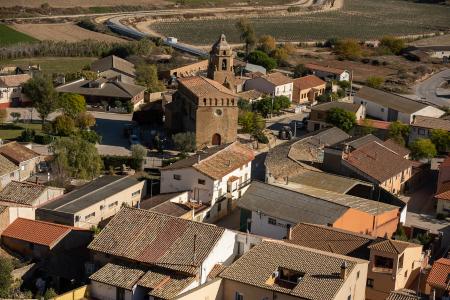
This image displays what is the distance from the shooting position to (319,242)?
23766 millimetres

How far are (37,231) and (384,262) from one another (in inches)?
405

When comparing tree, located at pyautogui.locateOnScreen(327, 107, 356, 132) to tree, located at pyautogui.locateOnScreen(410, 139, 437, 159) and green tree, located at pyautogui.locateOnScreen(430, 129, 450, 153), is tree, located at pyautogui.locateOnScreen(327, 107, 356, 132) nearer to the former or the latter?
green tree, located at pyautogui.locateOnScreen(430, 129, 450, 153)

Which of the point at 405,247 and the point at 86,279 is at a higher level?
the point at 405,247

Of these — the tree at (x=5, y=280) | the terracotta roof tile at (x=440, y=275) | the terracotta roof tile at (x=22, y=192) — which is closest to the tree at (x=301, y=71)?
the terracotta roof tile at (x=22, y=192)

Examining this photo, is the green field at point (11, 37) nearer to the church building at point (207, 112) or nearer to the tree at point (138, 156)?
the church building at point (207, 112)

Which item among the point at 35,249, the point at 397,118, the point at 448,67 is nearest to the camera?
the point at 35,249

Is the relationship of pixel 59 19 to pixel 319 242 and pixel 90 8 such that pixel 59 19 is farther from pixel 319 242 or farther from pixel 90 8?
pixel 319 242

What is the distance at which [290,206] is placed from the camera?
2678 cm

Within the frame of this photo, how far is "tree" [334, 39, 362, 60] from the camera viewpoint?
235 feet

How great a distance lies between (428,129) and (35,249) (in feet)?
74.4

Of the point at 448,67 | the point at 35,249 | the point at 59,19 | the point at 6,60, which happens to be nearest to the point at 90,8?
the point at 59,19

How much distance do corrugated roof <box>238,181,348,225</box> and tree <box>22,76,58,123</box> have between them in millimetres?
17292

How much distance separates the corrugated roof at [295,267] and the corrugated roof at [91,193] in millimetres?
7215

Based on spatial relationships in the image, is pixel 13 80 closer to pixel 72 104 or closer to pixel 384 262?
pixel 72 104
